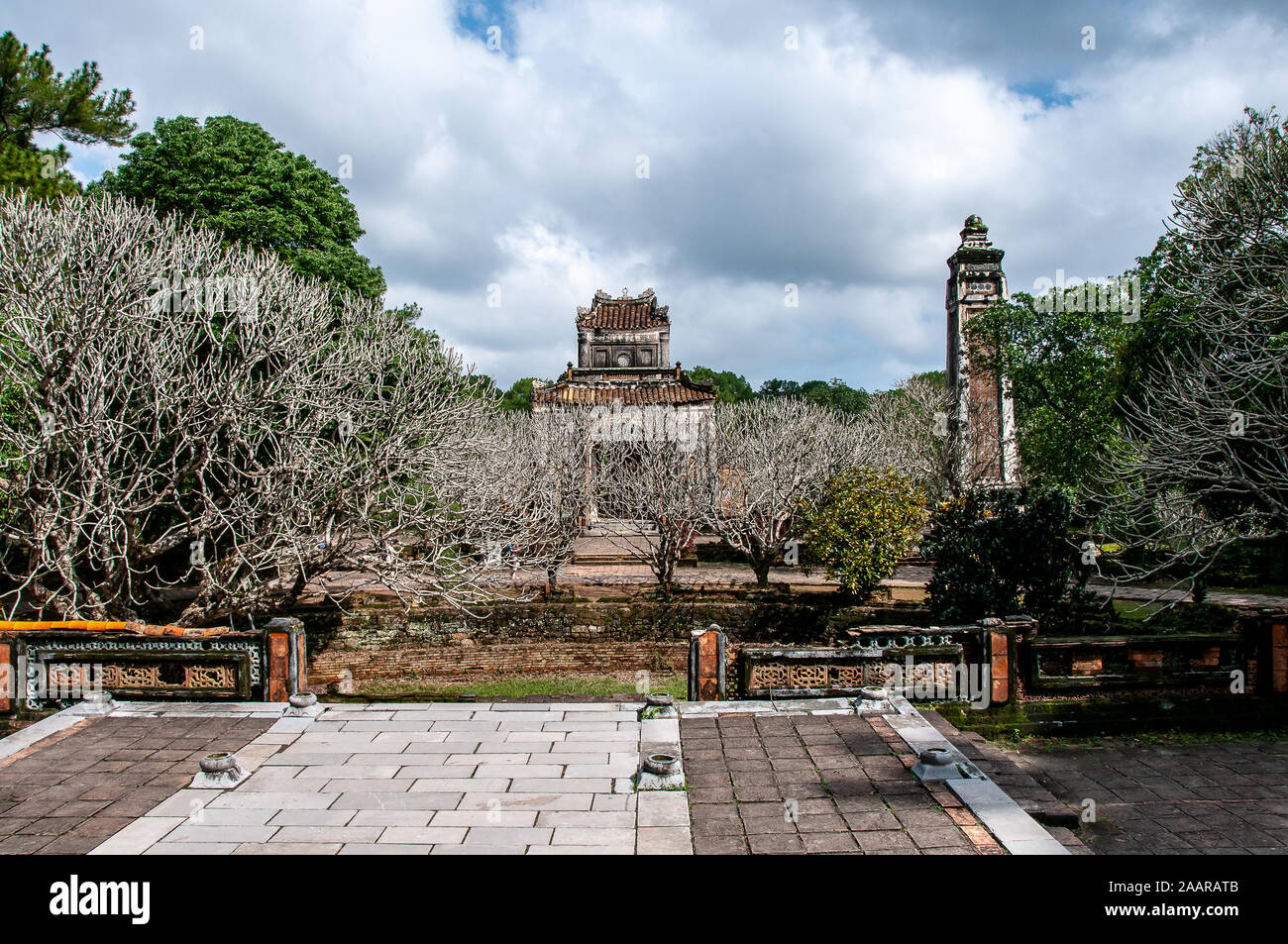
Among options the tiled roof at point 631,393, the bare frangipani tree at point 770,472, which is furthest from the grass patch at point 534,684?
the tiled roof at point 631,393

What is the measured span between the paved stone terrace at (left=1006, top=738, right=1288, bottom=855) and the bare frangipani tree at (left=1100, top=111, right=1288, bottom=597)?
3.92 m

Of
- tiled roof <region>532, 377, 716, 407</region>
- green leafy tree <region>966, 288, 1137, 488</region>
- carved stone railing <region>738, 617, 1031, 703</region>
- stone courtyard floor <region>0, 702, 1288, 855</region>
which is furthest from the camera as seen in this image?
tiled roof <region>532, 377, 716, 407</region>

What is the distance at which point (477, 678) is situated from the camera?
16.4 m

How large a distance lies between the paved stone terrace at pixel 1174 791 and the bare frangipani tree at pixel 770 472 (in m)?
12.4

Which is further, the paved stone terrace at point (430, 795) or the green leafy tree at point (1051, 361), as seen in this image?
the green leafy tree at point (1051, 361)

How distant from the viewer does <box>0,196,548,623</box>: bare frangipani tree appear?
463 inches

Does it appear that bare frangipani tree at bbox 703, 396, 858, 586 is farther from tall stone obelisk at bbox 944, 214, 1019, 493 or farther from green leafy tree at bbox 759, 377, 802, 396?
green leafy tree at bbox 759, 377, 802, 396

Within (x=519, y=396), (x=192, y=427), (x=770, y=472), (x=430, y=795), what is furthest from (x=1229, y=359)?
(x=519, y=396)

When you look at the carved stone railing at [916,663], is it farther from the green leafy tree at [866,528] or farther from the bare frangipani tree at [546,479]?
the bare frangipani tree at [546,479]

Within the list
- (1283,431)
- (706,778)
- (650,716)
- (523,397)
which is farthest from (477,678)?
(523,397)

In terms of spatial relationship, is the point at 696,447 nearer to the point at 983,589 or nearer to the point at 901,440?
the point at 901,440

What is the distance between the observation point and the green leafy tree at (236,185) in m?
17.3

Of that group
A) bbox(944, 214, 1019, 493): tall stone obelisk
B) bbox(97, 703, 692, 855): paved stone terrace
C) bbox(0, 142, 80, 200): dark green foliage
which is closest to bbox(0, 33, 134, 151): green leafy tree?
bbox(0, 142, 80, 200): dark green foliage
